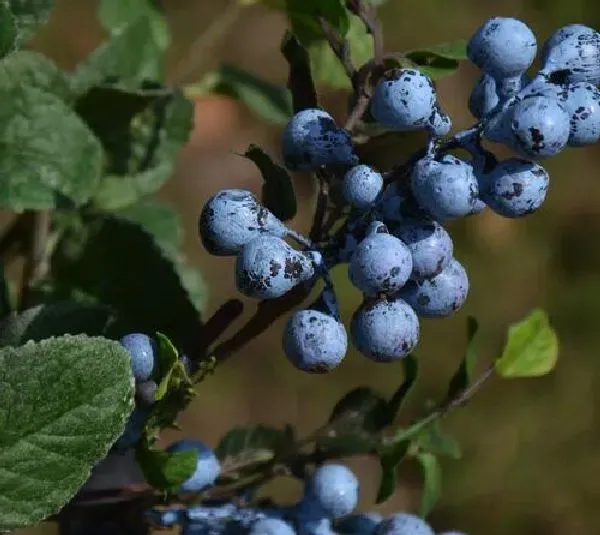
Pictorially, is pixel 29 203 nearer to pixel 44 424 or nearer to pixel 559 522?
pixel 44 424

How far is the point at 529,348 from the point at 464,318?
1687mm

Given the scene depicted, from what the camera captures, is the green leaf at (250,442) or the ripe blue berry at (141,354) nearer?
the ripe blue berry at (141,354)

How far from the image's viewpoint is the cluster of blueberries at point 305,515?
76 cm

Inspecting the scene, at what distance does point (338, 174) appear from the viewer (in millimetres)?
626

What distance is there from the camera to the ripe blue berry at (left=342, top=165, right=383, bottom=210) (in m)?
0.57

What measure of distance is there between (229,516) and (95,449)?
0.18m

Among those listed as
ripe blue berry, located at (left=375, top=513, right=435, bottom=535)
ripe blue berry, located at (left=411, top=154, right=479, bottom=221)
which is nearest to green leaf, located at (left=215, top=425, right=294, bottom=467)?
ripe blue berry, located at (left=375, top=513, right=435, bottom=535)

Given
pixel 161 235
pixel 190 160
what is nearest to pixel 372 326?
pixel 161 235

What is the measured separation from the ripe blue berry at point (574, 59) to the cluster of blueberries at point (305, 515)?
0.35 metres

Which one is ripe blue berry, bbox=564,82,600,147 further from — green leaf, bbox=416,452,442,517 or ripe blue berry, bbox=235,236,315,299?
green leaf, bbox=416,452,442,517

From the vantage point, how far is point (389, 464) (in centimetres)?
77

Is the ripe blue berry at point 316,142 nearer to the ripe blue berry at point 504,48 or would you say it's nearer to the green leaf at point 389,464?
the ripe blue berry at point 504,48

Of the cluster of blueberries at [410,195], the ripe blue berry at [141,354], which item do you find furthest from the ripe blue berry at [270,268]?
the ripe blue berry at [141,354]

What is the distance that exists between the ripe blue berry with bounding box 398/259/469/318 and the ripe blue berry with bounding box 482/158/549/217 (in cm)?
6
